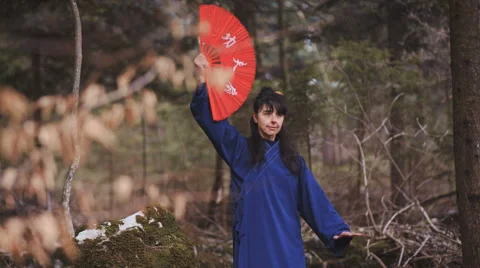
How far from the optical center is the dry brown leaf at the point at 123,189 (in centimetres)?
1395

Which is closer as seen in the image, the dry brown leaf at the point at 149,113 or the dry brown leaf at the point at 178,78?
the dry brown leaf at the point at 178,78

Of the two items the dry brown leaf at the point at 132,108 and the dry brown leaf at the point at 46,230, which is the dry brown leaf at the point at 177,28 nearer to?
the dry brown leaf at the point at 132,108

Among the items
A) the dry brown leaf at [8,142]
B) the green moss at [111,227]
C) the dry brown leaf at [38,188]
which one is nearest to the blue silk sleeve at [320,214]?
the green moss at [111,227]

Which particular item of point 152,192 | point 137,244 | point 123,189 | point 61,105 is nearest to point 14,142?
point 61,105

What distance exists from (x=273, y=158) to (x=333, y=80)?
502cm

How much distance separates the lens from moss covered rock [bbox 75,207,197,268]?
3.67 meters

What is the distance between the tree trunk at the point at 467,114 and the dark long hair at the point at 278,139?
1541 mm

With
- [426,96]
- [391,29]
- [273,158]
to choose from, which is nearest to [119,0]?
[391,29]

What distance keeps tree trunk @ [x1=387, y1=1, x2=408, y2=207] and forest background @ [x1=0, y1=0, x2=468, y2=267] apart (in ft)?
0.06

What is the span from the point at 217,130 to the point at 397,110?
555 centimetres

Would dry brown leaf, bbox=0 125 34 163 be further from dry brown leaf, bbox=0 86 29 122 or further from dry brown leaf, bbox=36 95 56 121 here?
dry brown leaf, bbox=36 95 56 121

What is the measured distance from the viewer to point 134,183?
1570 centimetres

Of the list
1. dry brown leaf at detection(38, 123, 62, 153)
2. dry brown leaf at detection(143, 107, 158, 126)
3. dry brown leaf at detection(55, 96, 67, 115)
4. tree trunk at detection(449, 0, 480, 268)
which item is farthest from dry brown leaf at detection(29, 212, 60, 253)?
dry brown leaf at detection(143, 107, 158, 126)

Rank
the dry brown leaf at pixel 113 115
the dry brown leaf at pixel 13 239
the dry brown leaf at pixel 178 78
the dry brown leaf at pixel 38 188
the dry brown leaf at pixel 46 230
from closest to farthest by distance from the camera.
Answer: the dry brown leaf at pixel 46 230 → the dry brown leaf at pixel 13 239 → the dry brown leaf at pixel 38 188 → the dry brown leaf at pixel 178 78 → the dry brown leaf at pixel 113 115
